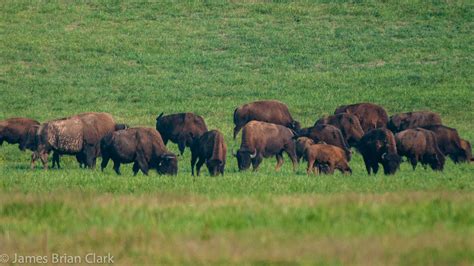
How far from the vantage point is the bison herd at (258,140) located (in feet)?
75.6

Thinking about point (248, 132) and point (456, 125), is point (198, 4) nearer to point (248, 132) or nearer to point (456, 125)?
point (456, 125)

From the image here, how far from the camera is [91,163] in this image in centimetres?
2541

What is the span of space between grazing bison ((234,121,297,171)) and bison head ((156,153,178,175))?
108 inches

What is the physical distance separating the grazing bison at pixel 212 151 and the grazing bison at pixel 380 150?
3.02 meters

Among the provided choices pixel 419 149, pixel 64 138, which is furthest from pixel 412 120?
pixel 64 138

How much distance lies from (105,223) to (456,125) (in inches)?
864

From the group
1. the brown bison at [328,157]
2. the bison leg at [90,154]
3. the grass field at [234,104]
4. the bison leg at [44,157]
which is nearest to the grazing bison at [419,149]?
the grass field at [234,104]

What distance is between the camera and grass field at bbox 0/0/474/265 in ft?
40.4

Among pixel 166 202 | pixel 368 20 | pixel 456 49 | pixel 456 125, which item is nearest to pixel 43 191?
pixel 166 202

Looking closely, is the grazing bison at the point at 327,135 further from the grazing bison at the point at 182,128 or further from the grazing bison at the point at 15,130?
the grazing bison at the point at 15,130

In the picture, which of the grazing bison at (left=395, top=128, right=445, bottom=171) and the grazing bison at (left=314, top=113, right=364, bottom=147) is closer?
the grazing bison at (left=395, top=128, right=445, bottom=171)

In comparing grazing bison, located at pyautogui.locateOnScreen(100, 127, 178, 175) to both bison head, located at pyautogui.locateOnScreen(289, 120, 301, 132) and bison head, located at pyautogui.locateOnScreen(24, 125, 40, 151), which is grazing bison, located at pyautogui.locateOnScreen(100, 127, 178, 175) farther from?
bison head, located at pyautogui.locateOnScreen(289, 120, 301, 132)

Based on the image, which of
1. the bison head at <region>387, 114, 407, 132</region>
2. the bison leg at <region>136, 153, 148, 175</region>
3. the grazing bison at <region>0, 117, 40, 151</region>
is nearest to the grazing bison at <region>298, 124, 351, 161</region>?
the bison head at <region>387, 114, 407, 132</region>

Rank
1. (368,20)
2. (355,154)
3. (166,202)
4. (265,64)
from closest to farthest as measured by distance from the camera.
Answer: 1. (166,202)
2. (355,154)
3. (265,64)
4. (368,20)
